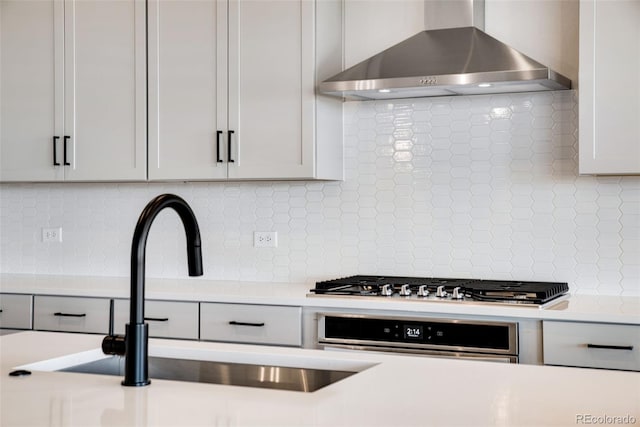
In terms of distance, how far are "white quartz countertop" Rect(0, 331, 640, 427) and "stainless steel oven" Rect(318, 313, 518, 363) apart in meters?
1.22

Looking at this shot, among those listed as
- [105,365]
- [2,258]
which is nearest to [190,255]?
→ [105,365]

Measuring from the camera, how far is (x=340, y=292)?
3.52 meters

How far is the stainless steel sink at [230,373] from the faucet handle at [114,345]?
34 cm

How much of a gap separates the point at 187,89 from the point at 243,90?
314 millimetres

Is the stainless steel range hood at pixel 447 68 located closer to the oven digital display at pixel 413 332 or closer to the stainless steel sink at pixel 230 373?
the oven digital display at pixel 413 332

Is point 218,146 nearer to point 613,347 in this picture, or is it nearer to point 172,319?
point 172,319

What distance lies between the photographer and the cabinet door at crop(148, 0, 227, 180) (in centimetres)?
400

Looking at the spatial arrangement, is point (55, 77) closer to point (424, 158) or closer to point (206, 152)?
point (206, 152)

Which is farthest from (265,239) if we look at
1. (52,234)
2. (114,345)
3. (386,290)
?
(114,345)

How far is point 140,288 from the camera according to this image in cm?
168

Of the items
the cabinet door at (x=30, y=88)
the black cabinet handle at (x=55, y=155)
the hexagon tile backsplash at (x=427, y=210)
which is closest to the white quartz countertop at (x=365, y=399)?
the hexagon tile backsplash at (x=427, y=210)

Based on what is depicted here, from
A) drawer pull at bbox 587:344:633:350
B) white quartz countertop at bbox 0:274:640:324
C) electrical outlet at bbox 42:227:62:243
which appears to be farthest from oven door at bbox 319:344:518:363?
electrical outlet at bbox 42:227:62:243

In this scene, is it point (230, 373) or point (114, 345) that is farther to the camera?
point (230, 373)

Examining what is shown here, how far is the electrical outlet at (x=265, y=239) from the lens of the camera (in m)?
4.29
